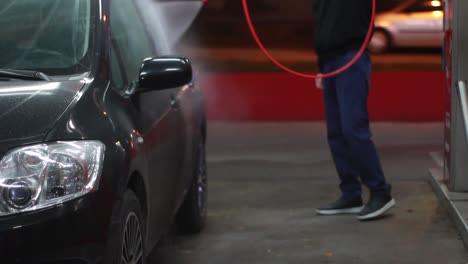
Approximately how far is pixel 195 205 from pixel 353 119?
47.3 inches

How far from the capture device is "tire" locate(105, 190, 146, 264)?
161 inches

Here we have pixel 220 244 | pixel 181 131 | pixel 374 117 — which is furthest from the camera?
pixel 374 117

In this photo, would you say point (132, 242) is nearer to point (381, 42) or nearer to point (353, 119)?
point (353, 119)

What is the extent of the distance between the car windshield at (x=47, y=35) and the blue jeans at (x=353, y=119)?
2.21 meters

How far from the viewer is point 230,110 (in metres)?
11.8

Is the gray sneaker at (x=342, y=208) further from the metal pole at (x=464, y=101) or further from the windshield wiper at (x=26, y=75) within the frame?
the windshield wiper at (x=26, y=75)

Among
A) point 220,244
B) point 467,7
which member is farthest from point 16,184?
point 467,7

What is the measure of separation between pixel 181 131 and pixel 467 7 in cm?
237

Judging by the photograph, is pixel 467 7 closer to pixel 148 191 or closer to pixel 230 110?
pixel 148 191

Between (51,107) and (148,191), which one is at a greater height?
(51,107)

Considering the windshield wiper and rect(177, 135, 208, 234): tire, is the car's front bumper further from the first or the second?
rect(177, 135, 208, 234): tire

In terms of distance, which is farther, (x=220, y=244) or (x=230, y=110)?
(x=230, y=110)

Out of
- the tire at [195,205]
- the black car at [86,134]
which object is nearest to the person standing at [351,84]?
the tire at [195,205]

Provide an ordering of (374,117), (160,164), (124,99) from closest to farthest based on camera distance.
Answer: (124,99) < (160,164) < (374,117)
